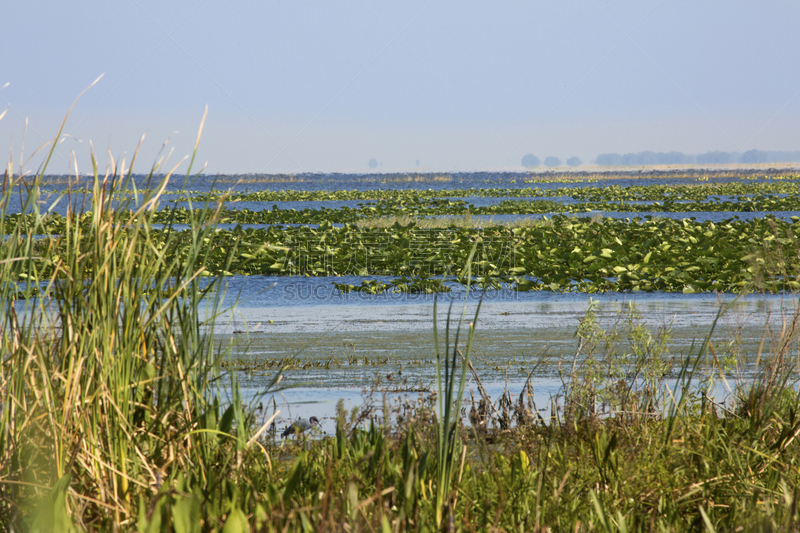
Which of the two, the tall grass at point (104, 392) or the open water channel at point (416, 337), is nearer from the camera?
the tall grass at point (104, 392)

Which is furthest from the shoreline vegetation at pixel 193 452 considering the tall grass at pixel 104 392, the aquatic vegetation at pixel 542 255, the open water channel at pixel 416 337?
the aquatic vegetation at pixel 542 255

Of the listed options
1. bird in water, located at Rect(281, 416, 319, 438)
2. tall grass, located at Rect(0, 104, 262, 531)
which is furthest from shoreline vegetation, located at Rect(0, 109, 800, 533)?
bird in water, located at Rect(281, 416, 319, 438)

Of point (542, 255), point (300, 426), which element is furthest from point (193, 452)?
point (542, 255)

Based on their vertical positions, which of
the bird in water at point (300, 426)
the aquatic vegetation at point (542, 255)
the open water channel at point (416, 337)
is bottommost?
the open water channel at point (416, 337)

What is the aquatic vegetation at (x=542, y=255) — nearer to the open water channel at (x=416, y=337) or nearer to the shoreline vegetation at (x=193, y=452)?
the open water channel at (x=416, y=337)

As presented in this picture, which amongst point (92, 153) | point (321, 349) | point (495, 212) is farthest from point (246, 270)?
point (495, 212)

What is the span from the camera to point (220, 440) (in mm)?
3150

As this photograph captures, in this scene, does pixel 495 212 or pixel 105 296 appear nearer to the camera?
pixel 105 296

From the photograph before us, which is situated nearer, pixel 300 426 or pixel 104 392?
pixel 104 392

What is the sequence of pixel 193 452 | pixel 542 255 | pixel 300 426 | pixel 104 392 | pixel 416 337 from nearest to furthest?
pixel 104 392
pixel 193 452
pixel 300 426
pixel 416 337
pixel 542 255

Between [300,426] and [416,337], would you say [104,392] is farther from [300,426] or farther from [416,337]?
[416,337]

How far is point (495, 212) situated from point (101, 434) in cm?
2942

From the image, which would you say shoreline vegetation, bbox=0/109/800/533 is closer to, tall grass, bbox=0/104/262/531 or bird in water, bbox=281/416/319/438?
tall grass, bbox=0/104/262/531

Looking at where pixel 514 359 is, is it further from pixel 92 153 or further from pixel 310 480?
pixel 92 153
